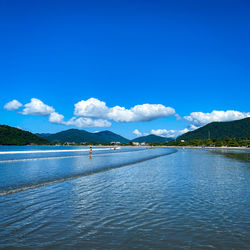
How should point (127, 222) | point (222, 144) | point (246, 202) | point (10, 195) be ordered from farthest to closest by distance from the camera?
point (222, 144) < point (10, 195) < point (246, 202) < point (127, 222)

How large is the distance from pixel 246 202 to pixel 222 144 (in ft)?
566

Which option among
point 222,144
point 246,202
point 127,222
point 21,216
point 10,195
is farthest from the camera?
point 222,144

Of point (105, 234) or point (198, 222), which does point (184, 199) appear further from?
point (105, 234)

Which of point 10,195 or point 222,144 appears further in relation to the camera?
point 222,144

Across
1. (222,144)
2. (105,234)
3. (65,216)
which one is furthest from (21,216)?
(222,144)

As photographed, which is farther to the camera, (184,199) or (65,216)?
(184,199)

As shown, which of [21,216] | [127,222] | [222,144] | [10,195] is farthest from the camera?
[222,144]

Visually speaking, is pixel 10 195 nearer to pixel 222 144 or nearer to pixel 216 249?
pixel 216 249

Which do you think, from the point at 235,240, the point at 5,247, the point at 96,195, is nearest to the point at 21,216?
the point at 5,247

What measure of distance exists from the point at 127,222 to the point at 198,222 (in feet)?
7.85

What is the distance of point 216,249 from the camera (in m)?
5.84

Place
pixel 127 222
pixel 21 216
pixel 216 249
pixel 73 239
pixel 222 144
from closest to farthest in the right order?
pixel 216 249, pixel 73 239, pixel 127 222, pixel 21 216, pixel 222 144

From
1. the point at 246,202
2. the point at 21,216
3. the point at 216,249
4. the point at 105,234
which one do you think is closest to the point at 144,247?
the point at 105,234

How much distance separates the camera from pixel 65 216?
27.8 feet
